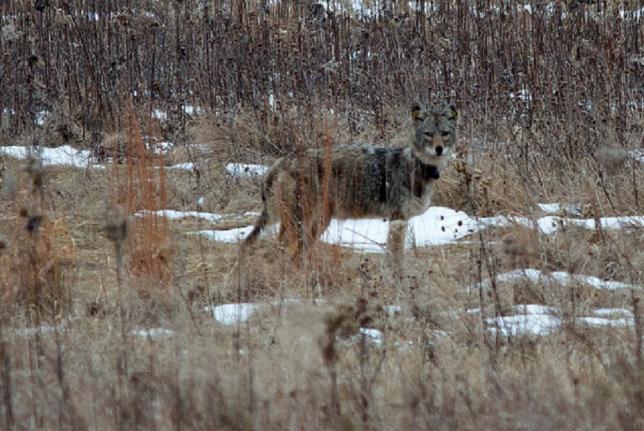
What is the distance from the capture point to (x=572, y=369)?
473 cm

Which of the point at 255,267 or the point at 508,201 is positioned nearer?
the point at 255,267

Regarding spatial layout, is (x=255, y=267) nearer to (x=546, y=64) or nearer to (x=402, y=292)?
(x=402, y=292)

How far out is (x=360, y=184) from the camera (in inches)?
314

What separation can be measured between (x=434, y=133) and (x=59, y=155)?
12.5 ft

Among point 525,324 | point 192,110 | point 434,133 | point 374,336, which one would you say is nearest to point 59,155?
point 192,110

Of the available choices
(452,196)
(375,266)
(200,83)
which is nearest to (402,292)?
(375,266)

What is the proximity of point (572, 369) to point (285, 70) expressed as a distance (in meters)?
7.14

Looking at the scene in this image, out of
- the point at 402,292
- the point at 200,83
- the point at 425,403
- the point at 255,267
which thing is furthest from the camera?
the point at 200,83

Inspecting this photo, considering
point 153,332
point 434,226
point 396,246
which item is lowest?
point 434,226

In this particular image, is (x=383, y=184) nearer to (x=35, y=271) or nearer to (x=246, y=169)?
(x=246, y=169)

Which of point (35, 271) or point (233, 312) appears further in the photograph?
point (35, 271)

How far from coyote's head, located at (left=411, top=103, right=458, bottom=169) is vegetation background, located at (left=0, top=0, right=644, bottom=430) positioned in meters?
0.26

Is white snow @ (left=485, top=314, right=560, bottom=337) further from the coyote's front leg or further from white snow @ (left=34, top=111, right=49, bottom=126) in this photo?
white snow @ (left=34, top=111, right=49, bottom=126)

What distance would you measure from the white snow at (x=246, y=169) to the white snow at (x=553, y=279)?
10.7 ft
